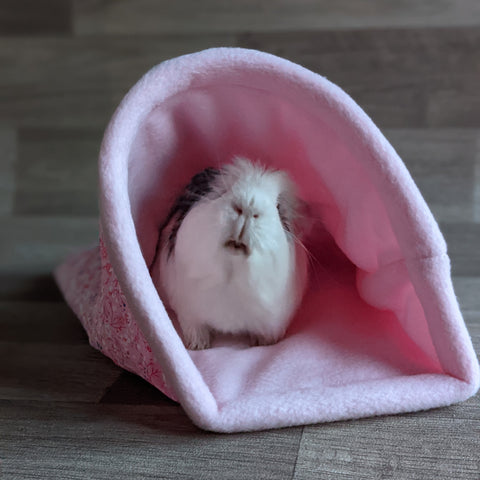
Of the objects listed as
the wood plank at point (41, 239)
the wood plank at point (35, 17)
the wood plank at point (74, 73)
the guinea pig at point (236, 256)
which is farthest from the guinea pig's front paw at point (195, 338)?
the wood plank at point (35, 17)

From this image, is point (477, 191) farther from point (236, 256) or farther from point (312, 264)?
point (236, 256)

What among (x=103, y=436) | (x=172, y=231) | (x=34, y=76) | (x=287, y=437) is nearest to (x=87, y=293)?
(x=172, y=231)

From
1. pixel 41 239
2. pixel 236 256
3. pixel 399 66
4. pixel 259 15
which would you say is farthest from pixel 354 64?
pixel 41 239

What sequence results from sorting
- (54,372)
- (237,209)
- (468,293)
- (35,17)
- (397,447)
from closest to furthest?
(397,447) < (237,209) < (54,372) < (468,293) < (35,17)

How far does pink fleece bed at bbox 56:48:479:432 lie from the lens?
909mm

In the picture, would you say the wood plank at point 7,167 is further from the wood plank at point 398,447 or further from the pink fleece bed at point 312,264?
the wood plank at point 398,447

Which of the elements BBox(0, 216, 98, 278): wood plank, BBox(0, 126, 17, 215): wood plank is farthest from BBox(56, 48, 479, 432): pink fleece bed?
BBox(0, 126, 17, 215): wood plank

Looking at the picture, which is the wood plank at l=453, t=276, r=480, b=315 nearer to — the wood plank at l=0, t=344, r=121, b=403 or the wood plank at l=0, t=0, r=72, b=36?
the wood plank at l=0, t=344, r=121, b=403

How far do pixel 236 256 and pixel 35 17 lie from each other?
3.92 ft

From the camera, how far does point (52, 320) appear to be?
1398 millimetres

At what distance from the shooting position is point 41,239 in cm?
185

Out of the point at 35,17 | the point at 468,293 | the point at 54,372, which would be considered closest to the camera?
the point at 54,372

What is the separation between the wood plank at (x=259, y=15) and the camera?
1.66 metres

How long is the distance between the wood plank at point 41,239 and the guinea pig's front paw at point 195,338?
770 mm
